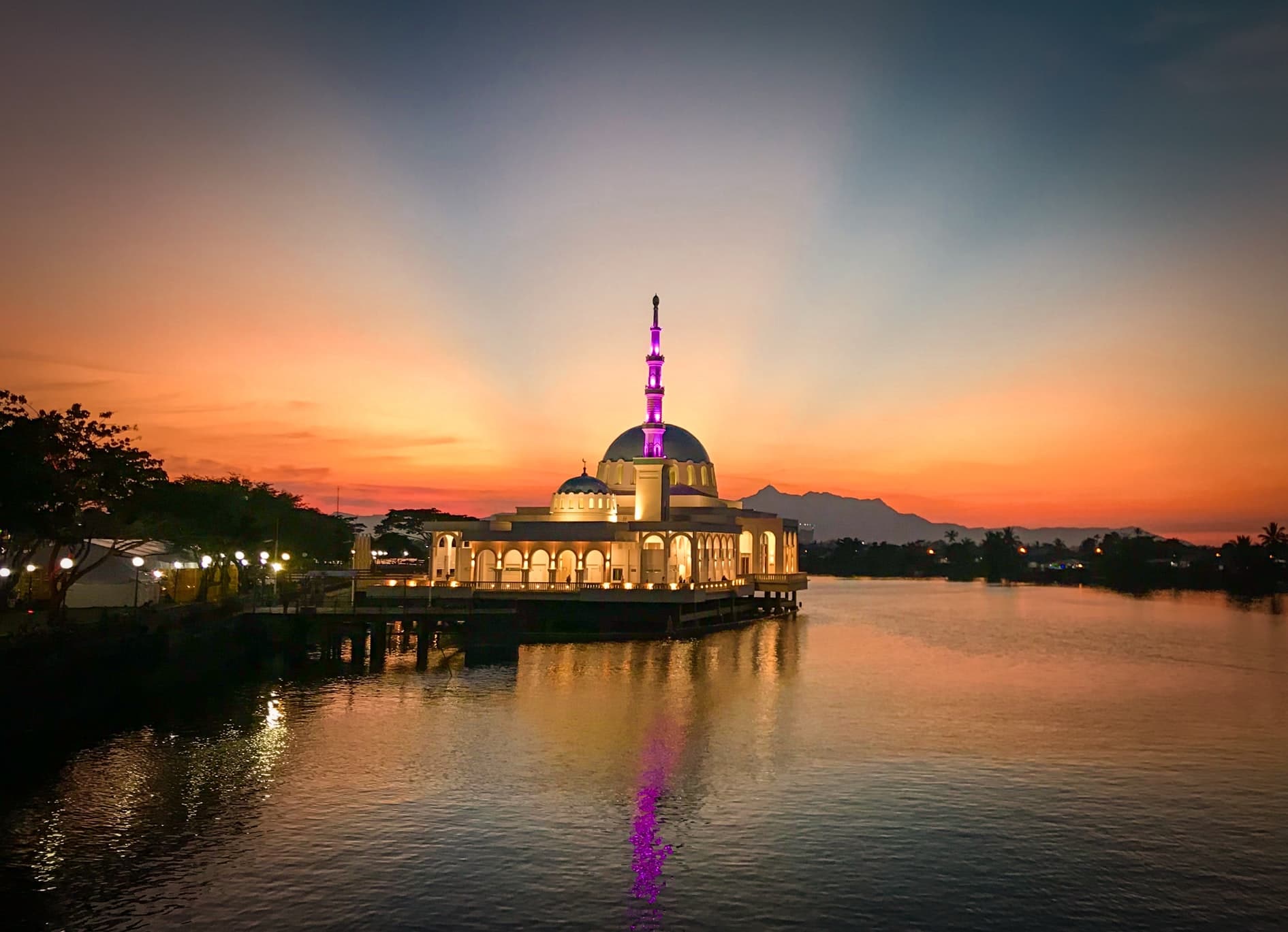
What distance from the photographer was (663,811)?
30406 mm

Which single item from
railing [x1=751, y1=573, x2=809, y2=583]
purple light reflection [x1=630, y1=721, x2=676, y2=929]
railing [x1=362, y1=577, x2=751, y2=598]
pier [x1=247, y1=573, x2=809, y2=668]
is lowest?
purple light reflection [x1=630, y1=721, x2=676, y2=929]

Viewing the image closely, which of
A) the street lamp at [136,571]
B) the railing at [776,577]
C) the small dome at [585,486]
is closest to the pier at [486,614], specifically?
the street lamp at [136,571]

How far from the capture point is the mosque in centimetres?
9044

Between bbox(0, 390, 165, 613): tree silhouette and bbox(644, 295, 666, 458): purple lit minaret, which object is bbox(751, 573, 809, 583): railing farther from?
bbox(0, 390, 165, 613): tree silhouette

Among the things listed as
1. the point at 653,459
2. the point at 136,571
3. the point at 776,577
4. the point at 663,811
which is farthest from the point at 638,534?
the point at 663,811

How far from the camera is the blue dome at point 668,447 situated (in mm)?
119750

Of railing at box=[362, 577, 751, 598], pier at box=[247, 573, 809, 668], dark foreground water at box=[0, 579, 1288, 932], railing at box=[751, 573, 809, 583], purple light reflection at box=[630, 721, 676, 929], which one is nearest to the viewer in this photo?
purple light reflection at box=[630, 721, 676, 929]

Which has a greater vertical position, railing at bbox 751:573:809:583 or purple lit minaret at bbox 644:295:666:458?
purple lit minaret at bbox 644:295:666:458

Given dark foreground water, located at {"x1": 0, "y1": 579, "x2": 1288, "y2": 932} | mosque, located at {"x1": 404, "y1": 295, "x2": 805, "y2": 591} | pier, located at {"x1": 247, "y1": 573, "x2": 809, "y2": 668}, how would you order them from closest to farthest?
dark foreground water, located at {"x1": 0, "y1": 579, "x2": 1288, "y2": 932}, pier, located at {"x1": 247, "y1": 573, "x2": 809, "y2": 668}, mosque, located at {"x1": 404, "y1": 295, "x2": 805, "y2": 591}

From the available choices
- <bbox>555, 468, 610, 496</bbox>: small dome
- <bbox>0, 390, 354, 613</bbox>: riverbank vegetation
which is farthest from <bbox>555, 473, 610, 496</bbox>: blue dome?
<bbox>0, 390, 354, 613</bbox>: riverbank vegetation

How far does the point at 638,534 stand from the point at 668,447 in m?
29.6

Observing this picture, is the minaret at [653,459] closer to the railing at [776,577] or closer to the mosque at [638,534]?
the mosque at [638,534]

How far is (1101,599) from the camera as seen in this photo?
155 meters

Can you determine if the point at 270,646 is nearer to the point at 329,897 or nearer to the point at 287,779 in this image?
the point at 287,779
